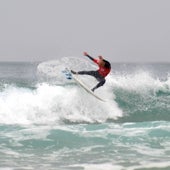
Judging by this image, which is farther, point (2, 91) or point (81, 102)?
point (2, 91)

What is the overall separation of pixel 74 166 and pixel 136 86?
17.9m

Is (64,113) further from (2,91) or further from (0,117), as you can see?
(2,91)

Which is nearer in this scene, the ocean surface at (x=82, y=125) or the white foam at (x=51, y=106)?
the ocean surface at (x=82, y=125)

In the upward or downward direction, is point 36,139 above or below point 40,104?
below

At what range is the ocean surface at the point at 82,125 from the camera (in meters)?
11.2

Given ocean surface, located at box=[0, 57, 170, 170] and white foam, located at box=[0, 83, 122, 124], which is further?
white foam, located at box=[0, 83, 122, 124]

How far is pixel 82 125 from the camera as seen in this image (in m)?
17.0

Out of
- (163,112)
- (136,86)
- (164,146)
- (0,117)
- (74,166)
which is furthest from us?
(136,86)

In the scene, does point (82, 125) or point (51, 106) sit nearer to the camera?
point (82, 125)

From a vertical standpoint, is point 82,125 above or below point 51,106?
below

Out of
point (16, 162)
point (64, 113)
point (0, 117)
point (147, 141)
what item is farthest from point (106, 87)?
point (16, 162)

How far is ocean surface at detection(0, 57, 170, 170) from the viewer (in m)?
11.2

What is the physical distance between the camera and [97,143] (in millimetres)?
13406

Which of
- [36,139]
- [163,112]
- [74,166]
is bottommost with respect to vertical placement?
[74,166]
